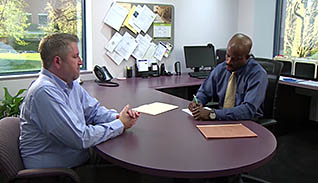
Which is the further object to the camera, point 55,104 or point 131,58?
point 131,58

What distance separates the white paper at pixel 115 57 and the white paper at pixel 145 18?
446mm

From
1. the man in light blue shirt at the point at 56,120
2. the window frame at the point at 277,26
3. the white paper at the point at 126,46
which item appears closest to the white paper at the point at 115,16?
the white paper at the point at 126,46

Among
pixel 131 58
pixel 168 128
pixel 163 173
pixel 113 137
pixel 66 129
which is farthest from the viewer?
pixel 131 58

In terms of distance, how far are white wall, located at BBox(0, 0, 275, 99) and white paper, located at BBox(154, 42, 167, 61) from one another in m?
0.12

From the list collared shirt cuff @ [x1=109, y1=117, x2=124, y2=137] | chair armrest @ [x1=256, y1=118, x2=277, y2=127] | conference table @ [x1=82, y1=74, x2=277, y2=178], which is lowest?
chair armrest @ [x1=256, y1=118, x2=277, y2=127]

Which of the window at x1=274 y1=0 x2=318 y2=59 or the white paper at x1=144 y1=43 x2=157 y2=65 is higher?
the window at x1=274 y1=0 x2=318 y2=59

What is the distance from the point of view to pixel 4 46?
320cm

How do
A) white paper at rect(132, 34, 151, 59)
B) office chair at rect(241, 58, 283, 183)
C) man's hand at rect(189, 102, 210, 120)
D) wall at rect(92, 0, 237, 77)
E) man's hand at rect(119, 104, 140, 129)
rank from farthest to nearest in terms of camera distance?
white paper at rect(132, 34, 151, 59)
wall at rect(92, 0, 237, 77)
office chair at rect(241, 58, 283, 183)
man's hand at rect(189, 102, 210, 120)
man's hand at rect(119, 104, 140, 129)

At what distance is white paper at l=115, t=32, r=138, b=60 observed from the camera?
3.74 m

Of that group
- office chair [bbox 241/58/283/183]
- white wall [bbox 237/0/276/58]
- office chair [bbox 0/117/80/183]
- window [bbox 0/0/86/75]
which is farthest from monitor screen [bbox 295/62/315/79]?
office chair [bbox 0/117/80/183]

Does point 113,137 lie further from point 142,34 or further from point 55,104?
point 142,34

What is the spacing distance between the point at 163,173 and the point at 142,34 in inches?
109

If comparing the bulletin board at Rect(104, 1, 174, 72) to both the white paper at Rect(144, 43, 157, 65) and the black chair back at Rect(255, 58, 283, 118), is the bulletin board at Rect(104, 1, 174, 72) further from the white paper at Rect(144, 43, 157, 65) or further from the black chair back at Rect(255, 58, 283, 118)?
the black chair back at Rect(255, 58, 283, 118)

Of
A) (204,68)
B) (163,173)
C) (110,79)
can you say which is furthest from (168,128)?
(204,68)
